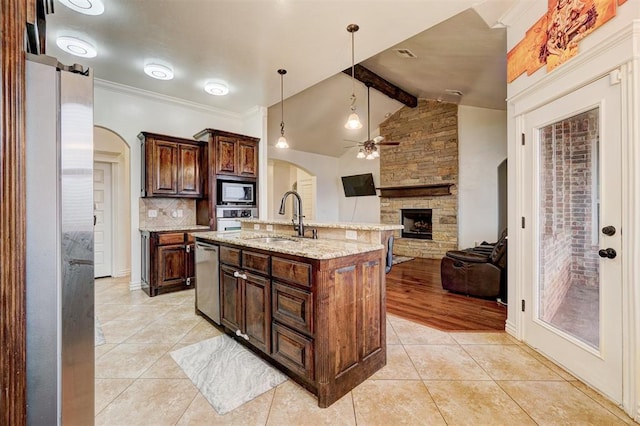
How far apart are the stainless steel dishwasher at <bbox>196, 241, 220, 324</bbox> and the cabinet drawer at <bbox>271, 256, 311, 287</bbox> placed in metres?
0.95

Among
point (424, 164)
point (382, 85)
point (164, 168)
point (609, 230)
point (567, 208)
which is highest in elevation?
point (382, 85)

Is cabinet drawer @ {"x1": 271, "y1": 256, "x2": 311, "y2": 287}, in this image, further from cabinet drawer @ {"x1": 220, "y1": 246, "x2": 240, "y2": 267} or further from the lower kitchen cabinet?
the lower kitchen cabinet

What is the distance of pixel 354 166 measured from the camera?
8.75m

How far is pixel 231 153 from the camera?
173 inches

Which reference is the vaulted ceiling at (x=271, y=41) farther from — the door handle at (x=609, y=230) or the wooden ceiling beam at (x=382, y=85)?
the door handle at (x=609, y=230)

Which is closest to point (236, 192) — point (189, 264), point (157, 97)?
point (189, 264)

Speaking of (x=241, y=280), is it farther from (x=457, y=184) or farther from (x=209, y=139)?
(x=457, y=184)

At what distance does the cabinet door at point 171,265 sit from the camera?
151 inches

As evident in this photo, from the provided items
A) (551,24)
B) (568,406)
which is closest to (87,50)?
(551,24)

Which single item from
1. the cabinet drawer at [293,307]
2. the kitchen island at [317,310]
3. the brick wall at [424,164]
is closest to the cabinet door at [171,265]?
the kitchen island at [317,310]

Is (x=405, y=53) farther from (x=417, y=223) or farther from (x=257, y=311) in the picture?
(x=257, y=311)

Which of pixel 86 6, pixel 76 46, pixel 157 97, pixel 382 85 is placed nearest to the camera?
pixel 86 6

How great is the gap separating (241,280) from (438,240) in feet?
18.3

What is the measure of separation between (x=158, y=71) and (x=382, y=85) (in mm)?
4302
